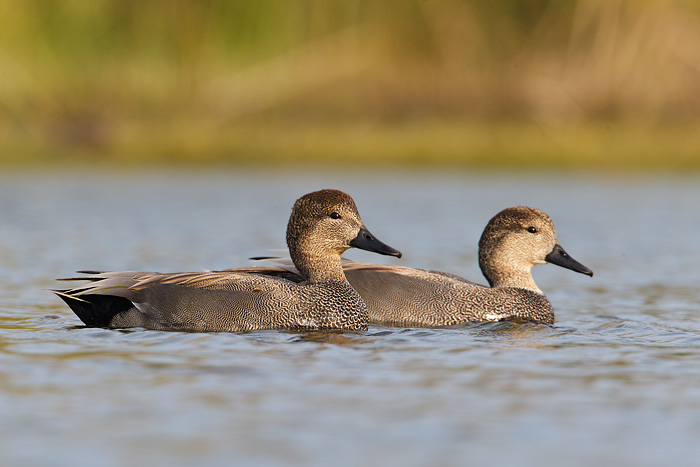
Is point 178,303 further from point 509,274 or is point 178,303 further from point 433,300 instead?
point 509,274

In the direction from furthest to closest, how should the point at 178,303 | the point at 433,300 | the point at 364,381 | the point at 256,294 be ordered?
1. the point at 433,300
2. the point at 256,294
3. the point at 178,303
4. the point at 364,381

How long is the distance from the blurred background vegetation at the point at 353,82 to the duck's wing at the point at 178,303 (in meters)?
11.1

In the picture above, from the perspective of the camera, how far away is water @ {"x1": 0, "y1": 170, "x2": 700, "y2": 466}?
4.42 meters

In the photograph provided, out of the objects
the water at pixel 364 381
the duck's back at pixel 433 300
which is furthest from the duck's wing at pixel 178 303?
the duck's back at pixel 433 300

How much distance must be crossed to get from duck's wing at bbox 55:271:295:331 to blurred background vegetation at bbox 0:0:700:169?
11059 mm

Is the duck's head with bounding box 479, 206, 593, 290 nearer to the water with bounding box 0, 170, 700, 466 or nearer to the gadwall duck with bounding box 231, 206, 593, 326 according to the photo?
the gadwall duck with bounding box 231, 206, 593, 326

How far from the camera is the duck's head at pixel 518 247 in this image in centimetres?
832

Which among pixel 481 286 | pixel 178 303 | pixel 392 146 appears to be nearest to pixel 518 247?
pixel 481 286

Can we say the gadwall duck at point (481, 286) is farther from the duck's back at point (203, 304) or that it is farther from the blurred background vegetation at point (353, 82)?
the blurred background vegetation at point (353, 82)

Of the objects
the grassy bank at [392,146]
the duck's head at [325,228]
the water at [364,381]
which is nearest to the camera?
the water at [364,381]

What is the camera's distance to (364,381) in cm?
558

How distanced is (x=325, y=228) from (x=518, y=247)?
1.49 m

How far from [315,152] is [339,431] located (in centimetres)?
1419

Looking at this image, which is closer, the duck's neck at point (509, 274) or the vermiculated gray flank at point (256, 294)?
the vermiculated gray flank at point (256, 294)
